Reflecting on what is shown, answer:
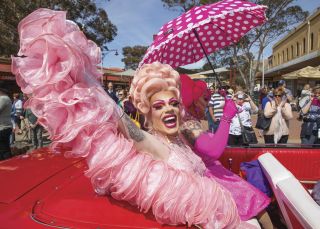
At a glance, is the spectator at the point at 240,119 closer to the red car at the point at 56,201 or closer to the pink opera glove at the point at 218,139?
the pink opera glove at the point at 218,139

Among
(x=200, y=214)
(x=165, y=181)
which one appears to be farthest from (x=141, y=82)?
(x=200, y=214)

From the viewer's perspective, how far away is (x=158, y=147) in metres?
1.76

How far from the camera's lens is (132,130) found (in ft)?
5.05

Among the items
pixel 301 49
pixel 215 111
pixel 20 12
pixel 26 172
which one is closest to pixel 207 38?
pixel 26 172

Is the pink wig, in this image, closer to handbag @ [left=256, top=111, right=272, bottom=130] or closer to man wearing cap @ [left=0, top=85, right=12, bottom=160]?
man wearing cap @ [left=0, top=85, right=12, bottom=160]

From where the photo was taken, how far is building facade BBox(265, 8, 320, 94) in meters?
25.6

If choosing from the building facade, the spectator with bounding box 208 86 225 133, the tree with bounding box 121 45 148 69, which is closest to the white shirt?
the spectator with bounding box 208 86 225 133

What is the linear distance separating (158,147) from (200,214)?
0.40m

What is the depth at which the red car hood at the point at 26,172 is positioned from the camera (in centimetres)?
173

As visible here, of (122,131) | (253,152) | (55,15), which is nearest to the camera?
(55,15)

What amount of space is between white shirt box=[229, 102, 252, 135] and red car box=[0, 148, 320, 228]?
4.30 m

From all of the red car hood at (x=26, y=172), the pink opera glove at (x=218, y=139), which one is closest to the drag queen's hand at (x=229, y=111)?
the pink opera glove at (x=218, y=139)

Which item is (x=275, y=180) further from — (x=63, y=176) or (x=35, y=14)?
(x=35, y=14)

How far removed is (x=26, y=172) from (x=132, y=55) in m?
50.7
